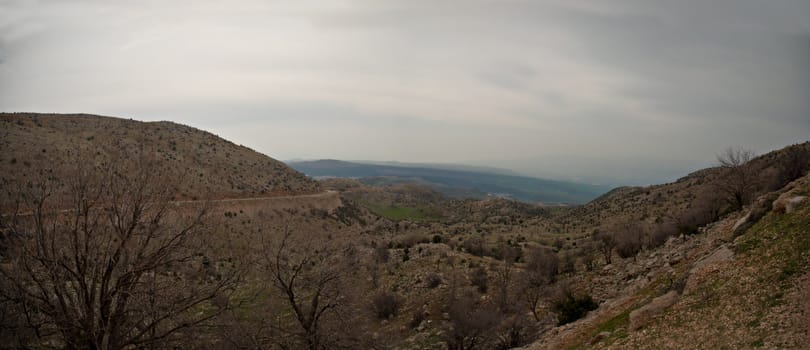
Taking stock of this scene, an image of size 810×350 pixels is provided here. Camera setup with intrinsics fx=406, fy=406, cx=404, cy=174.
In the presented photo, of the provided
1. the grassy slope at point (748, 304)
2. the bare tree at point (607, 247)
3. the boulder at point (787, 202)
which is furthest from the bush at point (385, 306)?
the boulder at point (787, 202)

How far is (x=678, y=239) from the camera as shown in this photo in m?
23.6

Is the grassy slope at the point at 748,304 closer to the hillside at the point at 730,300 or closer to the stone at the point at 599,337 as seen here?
the hillside at the point at 730,300

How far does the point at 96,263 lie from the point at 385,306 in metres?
17.8

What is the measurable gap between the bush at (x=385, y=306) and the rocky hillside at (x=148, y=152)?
1861 centimetres

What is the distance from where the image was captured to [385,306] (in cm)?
2525

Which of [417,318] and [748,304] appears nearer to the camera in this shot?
[748,304]

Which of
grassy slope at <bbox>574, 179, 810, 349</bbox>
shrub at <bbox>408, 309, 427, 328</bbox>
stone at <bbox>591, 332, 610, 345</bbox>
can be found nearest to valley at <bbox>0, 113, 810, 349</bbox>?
grassy slope at <bbox>574, 179, 810, 349</bbox>

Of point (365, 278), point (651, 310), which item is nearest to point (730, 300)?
point (651, 310)

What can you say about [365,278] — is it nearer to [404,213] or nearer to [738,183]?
[738,183]

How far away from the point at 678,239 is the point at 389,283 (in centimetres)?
1868

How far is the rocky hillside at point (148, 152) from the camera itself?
4028 cm

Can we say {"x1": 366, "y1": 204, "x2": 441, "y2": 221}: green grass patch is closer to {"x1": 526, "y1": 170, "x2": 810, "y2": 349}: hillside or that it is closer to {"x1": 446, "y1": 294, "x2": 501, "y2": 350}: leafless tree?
{"x1": 446, "y1": 294, "x2": 501, "y2": 350}: leafless tree

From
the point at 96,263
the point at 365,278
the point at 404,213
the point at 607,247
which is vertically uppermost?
the point at 96,263

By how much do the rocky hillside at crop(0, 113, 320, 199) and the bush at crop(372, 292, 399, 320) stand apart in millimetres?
18614
